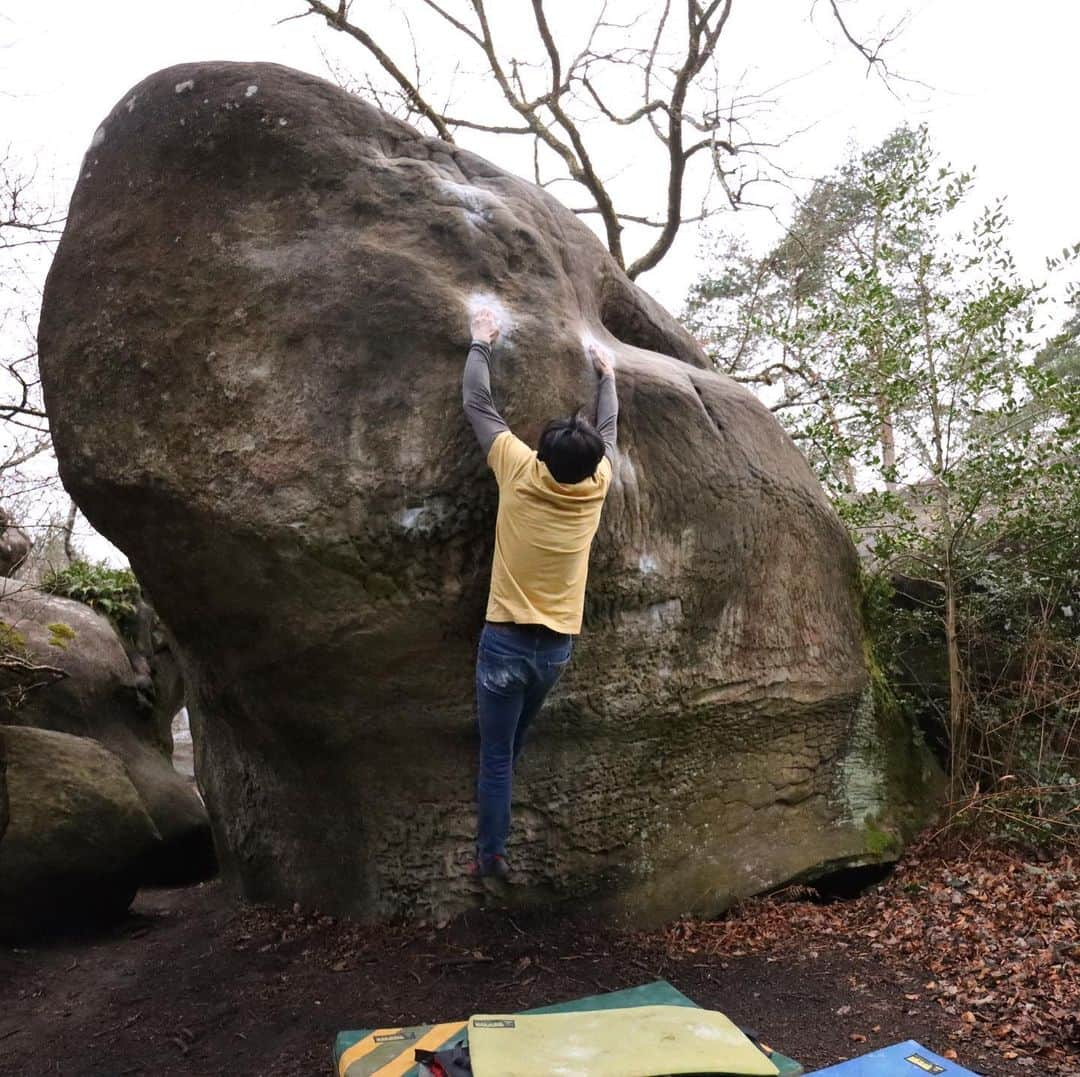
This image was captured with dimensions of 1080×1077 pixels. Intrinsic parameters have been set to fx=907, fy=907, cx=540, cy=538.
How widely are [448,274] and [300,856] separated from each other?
10.4ft

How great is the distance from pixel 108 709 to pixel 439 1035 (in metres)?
5.65

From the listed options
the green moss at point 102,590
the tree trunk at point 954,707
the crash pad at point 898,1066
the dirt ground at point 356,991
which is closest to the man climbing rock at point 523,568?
the dirt ground at point 356,991

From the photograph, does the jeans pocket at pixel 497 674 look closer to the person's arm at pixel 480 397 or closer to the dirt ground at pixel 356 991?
the person's arm at pixel 480 397

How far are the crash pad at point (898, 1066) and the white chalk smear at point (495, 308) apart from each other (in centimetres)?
321

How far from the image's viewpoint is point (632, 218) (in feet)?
41.9

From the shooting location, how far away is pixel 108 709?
786cm

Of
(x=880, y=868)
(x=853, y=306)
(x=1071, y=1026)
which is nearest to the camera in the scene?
(x=1071, y=1026)

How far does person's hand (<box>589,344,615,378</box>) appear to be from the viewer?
14.7 feet

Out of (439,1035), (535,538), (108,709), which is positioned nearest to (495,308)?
(535,538)

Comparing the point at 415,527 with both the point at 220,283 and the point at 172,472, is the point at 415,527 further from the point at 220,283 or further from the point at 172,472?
the point at 220,283

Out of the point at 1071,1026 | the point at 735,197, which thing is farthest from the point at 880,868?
the point at 735,197

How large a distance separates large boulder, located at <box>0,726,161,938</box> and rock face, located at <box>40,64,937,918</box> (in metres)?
0.84

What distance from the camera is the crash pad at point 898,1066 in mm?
3070

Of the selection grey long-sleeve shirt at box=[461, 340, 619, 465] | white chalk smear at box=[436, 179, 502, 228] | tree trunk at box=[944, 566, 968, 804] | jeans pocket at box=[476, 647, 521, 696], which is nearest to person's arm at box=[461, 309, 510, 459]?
grey long-sleeve shirt at box=[461, 340, 619, 465]
